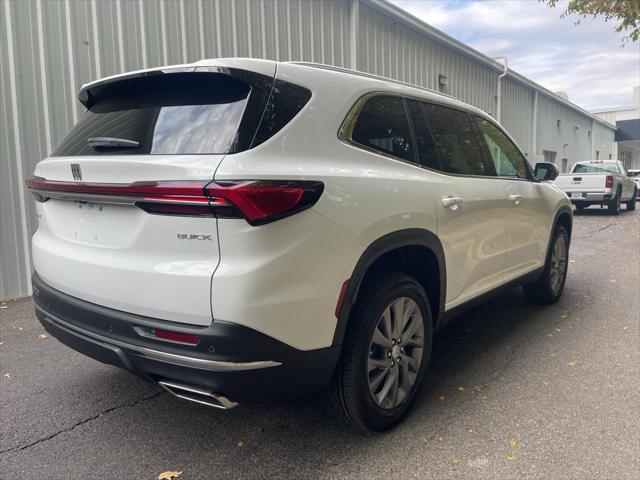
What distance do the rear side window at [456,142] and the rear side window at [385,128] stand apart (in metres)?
0.36

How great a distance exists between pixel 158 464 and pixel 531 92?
21432mm

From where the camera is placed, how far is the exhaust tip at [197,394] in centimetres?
215

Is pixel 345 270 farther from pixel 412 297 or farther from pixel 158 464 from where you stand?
pixel 158 464

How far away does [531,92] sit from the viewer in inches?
806

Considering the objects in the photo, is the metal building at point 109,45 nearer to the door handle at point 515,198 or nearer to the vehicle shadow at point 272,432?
the vehicle shadow at point 272,432

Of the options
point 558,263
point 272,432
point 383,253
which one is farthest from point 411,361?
point 558,263

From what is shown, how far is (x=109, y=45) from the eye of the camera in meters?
6.22

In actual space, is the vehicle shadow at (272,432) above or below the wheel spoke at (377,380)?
below

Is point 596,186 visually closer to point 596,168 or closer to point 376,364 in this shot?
point 596,168

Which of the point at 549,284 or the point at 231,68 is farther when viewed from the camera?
the point at 549,284

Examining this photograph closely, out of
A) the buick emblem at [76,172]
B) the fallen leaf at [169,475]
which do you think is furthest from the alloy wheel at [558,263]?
the buick emblem at [76,172]

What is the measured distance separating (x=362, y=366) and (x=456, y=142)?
75.4 inches

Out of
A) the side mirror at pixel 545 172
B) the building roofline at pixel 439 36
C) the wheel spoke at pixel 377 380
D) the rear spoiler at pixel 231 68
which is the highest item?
the building roofline at pixel 439 36

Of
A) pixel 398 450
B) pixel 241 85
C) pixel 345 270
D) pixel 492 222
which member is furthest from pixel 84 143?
pixel 492 222
